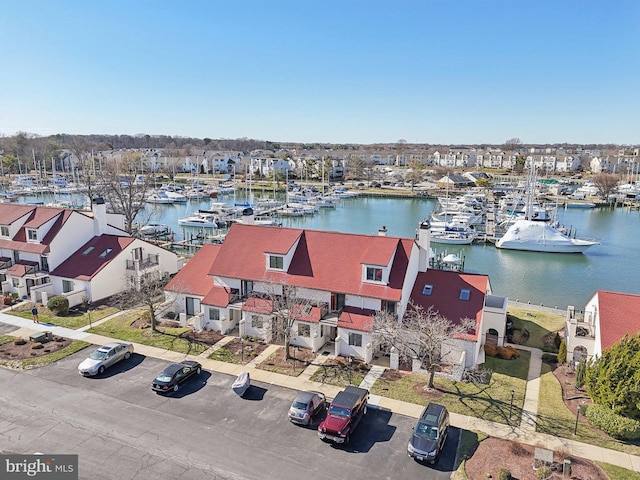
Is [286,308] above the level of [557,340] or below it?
above

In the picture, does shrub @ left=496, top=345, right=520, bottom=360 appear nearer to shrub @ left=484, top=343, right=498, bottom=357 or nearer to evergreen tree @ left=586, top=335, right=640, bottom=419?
shrub @ left=484, top=343, right=498, bottom=357

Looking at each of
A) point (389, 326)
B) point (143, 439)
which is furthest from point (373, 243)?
point (143, 439)

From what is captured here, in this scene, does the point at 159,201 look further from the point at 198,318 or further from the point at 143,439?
the point at 143,439

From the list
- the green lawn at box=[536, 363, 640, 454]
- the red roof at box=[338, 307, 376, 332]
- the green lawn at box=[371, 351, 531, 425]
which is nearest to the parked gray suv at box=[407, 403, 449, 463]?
the green lawn at box=[371, 351, 531, 425]

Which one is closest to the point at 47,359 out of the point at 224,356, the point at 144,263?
the point at 224,356

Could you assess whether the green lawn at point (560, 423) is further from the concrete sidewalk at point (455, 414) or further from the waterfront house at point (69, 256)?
the waterfront house at point (69, 256)

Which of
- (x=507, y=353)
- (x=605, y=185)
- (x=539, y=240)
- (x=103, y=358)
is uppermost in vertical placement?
(x=605, y=185)

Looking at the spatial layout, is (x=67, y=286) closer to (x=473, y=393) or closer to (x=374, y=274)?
(x=374, y=274)

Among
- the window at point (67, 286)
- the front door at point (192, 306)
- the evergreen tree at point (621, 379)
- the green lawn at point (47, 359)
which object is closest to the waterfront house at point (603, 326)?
the evergreen tree at point (621, 379)
